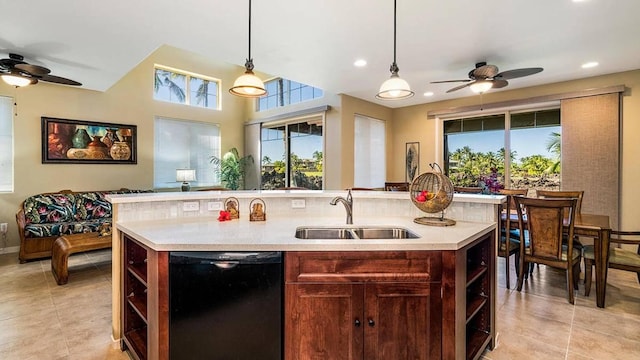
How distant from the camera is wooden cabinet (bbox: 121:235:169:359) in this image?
5.19 ft

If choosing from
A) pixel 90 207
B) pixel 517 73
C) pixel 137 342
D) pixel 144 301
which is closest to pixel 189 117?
pixel 90 207

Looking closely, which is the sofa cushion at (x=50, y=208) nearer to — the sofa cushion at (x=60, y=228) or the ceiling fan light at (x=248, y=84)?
→ the sofa cushion at (x=60, y=228)

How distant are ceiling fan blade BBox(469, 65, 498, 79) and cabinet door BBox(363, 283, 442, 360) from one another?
324 centimetres

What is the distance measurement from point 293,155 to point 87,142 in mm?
3909

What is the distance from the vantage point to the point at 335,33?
3221 millimetres

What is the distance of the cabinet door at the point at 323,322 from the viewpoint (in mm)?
1580

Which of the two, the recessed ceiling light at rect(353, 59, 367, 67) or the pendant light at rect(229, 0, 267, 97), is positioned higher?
the recessed ceiling light at rect(353, 59, 367, 67)

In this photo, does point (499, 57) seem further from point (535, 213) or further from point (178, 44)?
point (178, 44)

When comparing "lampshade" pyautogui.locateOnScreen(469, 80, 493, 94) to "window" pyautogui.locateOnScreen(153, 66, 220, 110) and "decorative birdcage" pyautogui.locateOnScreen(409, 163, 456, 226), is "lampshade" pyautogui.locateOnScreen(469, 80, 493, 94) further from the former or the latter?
"window" pyautogui.locateOnScreen(153, 66, 220, 110)

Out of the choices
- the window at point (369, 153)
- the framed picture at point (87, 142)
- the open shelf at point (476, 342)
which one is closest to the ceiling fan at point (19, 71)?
the framed picture at point (87, 142)

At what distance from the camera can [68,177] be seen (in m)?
5.34

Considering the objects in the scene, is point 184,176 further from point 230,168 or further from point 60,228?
point 60,228

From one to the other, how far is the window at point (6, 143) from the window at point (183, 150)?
84.1 inches

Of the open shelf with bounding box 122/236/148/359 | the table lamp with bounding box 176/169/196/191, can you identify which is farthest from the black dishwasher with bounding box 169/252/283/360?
the table lamp with bounding box 176/169/196/191
